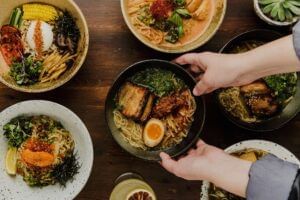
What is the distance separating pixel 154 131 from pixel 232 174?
75 cm

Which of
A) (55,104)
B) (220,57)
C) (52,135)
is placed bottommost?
(52,135)

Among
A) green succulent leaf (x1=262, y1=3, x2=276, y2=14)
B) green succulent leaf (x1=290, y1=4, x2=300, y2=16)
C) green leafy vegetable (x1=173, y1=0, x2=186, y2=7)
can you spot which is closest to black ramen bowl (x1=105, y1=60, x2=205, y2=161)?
green leafy vegetable (x1=173, y1=0, x2=186, y2=7)

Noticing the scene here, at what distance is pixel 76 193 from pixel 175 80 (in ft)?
2.72

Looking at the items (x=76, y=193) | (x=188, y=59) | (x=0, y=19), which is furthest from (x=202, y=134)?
(x=0, y=19)

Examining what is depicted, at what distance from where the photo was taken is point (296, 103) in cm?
309

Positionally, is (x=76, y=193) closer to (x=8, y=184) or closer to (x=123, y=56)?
(x=8, y=184)

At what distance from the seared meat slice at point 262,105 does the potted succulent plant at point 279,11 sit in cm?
43

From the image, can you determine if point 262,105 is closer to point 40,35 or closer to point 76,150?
point 76,150

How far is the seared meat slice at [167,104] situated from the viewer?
118 inches

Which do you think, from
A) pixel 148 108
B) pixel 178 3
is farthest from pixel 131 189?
pixel 178 3

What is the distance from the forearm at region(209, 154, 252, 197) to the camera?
233 centimetres

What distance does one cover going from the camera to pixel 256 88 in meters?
3.04

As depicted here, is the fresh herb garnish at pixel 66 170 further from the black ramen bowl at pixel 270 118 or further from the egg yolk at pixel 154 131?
the black ramen bowl at pixel 270 118

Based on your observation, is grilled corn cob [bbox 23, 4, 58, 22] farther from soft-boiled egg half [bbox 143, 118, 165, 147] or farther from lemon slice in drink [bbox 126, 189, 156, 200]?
lemon slice in drink [bbox 126, 189, 156, 200]
